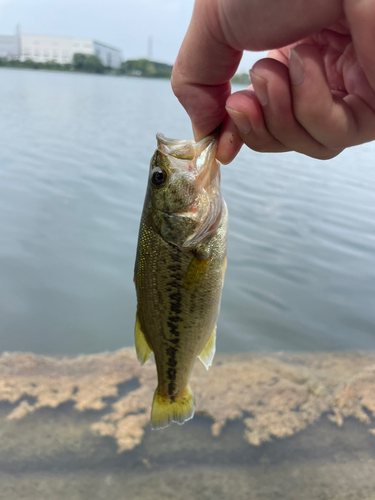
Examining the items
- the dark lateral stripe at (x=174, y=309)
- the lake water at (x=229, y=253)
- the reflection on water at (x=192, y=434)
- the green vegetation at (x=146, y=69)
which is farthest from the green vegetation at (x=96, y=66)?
the dark lateral stripe at (x=174, y=309)

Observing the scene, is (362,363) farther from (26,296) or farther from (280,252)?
(26,296)

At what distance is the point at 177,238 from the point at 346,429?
9.39ft

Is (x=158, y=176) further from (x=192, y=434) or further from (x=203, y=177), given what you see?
(x=192, y=434)

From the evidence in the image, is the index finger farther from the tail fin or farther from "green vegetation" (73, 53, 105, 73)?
"green vegetation" (73, 53, 105, 73)

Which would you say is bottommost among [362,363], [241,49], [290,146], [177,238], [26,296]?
[26,296]

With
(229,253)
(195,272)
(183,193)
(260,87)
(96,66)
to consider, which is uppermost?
(260,87)

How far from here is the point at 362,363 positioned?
179 inches

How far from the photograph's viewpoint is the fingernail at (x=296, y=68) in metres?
1.25

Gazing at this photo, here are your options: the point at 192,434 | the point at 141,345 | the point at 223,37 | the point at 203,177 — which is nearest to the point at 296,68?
the point at 223,37

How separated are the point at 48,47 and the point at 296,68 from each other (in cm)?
11442

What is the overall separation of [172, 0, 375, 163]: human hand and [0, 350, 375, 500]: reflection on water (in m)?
2.76

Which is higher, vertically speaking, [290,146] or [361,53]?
[361,53]

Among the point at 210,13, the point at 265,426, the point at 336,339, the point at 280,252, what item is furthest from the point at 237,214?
the point at 210,13

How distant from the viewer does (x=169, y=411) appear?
235 cm
